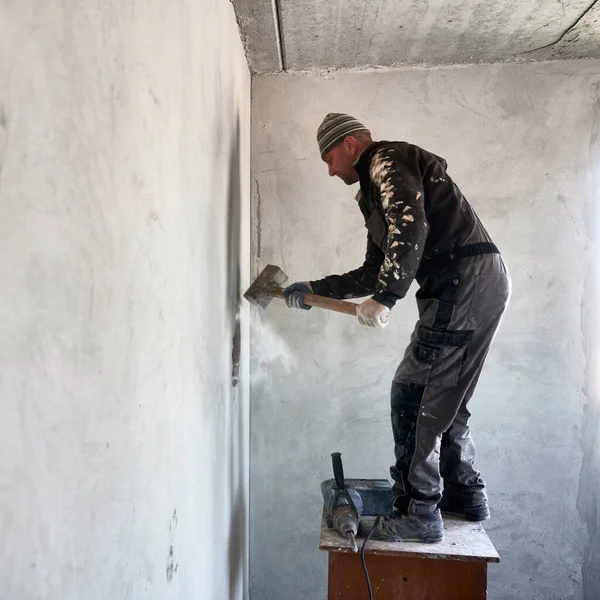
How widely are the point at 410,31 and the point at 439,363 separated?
4.81ft

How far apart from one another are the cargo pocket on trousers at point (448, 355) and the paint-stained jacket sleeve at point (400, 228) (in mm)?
222

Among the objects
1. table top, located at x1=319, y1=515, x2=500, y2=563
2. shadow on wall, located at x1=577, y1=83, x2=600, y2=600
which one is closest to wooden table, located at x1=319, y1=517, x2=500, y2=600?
table top, located at x1=319, y1=515, x2=500, y2=563

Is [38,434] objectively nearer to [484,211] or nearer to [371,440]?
[371,440]

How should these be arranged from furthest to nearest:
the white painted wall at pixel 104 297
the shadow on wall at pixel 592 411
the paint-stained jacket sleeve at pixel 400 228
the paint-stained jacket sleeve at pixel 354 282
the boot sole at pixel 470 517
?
the shadow on wall at pixel 592 411 → the paint-stained jacket sleeve at pixel 354 282 → the boot sole at pixel 470 517 → the paint-stained jacket sleeve at pixel 400 228 → the white painted wall at pixel 104 297

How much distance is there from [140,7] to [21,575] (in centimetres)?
83

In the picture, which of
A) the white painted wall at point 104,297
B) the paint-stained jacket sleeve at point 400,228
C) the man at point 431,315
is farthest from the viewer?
the man at point 431,315

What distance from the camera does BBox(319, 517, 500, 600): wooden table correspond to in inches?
65.7

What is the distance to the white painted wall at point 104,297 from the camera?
0.51 m

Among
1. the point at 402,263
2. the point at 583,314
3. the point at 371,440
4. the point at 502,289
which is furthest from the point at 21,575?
the point at 583,314

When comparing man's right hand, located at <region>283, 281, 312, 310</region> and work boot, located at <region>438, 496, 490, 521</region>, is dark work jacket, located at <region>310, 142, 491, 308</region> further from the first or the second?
work boot, located at <region>438, 496, 490, 521</region>

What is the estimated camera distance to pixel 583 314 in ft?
8.18

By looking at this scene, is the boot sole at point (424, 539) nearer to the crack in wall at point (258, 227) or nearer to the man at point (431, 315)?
the man at point (431, 315)

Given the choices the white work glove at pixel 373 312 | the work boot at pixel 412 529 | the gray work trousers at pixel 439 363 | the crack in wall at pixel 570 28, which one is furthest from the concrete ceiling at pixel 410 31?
the work boot at pixel 412 529

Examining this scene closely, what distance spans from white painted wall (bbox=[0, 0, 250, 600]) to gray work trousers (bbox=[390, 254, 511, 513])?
0.66m
